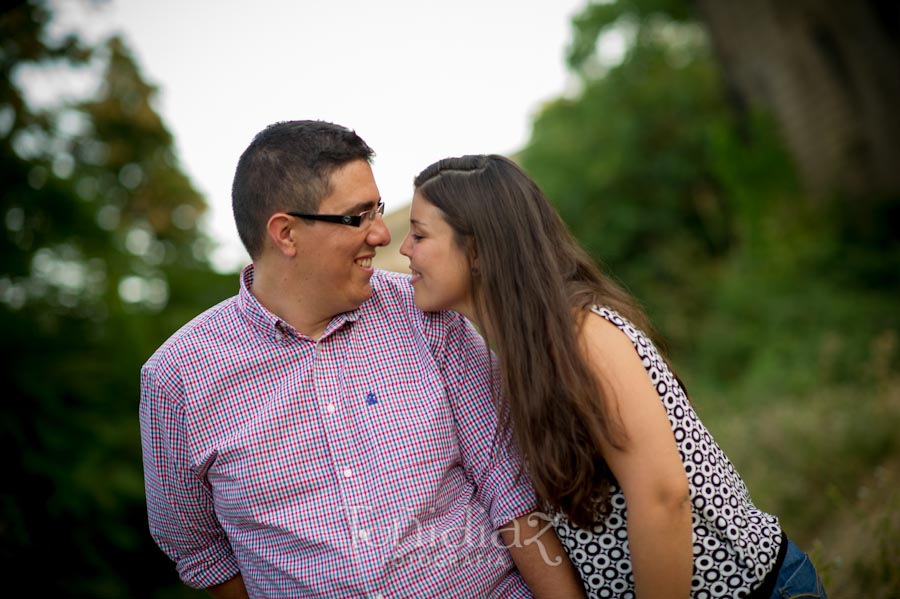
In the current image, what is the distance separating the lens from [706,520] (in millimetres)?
2328

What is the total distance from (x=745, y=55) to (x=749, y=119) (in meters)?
0.95

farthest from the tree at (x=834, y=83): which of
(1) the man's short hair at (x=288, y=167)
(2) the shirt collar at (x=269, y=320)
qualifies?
(2) the shirt collar at (x=269, y=320)

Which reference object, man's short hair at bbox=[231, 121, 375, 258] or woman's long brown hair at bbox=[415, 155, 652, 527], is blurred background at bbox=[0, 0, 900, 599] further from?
man's short hair at bbox=[231, 121, 375, 258]

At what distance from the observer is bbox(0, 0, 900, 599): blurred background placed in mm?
5285

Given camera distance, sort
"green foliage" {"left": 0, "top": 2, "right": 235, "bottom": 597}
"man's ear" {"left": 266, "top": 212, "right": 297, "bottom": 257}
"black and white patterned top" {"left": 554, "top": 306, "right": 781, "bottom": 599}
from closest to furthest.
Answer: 1. "black and white patterned top" {"left": 554, "top": 306, "right": 781, "bottom": 599}
2. "man's ear" {"left": 266, "top": 212, "right": 297, "bottom": 257}
3. "green foliage" {"left": 0, "top": 2, "right": 235, "bottom": 597}

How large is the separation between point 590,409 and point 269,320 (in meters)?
1.10

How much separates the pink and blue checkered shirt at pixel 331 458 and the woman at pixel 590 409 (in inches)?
9.1

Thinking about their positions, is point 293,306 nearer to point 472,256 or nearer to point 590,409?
point 472,256

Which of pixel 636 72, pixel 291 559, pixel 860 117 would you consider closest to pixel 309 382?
pixel 291 559

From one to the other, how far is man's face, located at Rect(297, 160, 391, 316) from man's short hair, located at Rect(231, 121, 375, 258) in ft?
0.14

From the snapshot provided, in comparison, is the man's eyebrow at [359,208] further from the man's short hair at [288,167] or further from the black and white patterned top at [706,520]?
the black and white patterned top at [706,520]

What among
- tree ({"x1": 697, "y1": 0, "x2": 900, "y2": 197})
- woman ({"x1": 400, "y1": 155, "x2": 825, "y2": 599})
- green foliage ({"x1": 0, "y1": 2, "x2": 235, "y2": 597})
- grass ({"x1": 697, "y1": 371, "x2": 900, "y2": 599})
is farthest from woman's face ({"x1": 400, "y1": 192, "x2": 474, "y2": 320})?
tree ({"x1": 697, "y1": 0, "x2": 900, "y2": 197})

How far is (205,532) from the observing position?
2723 millimetres

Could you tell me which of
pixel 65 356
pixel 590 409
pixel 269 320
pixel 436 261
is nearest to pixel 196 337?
pixel 269 320
